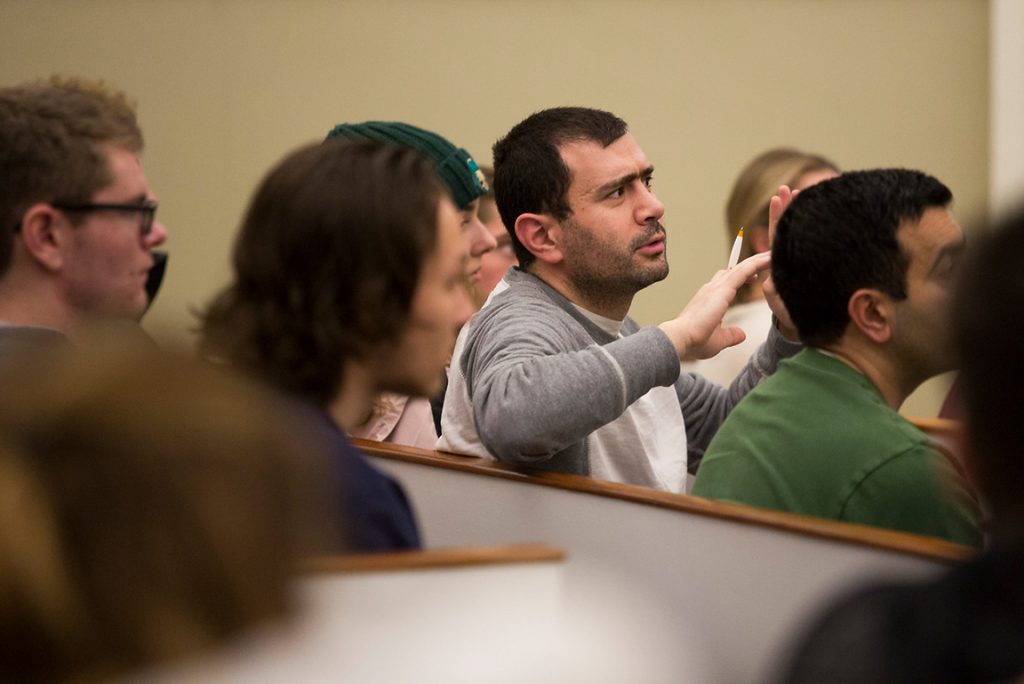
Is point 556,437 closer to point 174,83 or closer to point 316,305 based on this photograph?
point 316,305

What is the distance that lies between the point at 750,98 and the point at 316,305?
12.0ft

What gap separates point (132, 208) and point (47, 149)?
145 mm

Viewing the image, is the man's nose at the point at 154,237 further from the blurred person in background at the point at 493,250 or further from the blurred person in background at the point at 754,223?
the blurred person in background at the point at 754,223

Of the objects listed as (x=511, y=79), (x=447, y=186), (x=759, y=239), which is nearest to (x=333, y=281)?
(x=447, y=186)

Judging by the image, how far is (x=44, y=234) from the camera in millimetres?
1870

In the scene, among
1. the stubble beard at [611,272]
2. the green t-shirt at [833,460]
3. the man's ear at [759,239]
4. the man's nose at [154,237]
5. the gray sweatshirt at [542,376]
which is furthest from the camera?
the man's ear at [759,239]

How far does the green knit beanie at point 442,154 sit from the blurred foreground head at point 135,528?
1762 millimetres

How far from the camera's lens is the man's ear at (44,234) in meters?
1.86

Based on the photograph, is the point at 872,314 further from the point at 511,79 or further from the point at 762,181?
the point at 511,79

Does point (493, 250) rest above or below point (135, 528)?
below

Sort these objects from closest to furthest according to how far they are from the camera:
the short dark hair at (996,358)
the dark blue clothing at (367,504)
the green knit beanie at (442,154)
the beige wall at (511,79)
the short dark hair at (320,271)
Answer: the short dark hair at (996,358)
the dark blue clothing at (367,504)
the short dark hair at (320,271)
the green knit beanie at (442,154)
the beige wall at (511,79)

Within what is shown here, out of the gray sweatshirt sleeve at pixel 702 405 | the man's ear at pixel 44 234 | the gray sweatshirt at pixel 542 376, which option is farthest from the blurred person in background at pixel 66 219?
the gray sweatshirt sleeve at pixel 702 405

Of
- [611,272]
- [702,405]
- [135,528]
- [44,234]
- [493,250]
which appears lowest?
[702,405]

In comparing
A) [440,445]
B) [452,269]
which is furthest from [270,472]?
[440,445]
